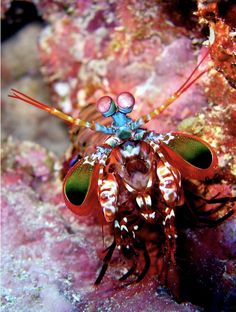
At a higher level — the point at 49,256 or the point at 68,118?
the point at 68,118

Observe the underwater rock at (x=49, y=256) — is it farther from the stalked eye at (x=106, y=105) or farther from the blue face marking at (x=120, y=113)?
the stalked eye at (x=106, y=105)

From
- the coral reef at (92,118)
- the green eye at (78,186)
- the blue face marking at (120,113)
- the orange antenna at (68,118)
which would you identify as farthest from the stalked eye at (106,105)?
the coral reef at (92,118)

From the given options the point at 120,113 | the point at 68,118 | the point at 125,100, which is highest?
the point at 125,100

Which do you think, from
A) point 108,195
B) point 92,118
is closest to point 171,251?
point 108,195

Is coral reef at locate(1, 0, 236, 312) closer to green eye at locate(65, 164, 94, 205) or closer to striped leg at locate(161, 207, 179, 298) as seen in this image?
striped leg at locate(161, 207, 179, 298)

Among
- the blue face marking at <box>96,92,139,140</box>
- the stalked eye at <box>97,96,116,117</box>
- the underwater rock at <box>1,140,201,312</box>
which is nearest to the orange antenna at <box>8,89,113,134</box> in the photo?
the blue face marking at <box>96,92,139,140</box>

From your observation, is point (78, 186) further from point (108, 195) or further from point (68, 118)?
point (68, 118)
